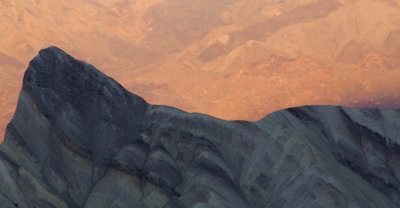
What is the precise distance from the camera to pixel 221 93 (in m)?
140

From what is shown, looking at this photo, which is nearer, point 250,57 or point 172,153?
point 172,153

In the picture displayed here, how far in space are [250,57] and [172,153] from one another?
130 meters

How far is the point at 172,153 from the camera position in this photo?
29.9m

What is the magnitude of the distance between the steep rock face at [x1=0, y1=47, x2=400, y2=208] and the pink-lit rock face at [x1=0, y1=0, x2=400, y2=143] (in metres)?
84.2

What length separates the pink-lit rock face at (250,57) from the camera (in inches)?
4872

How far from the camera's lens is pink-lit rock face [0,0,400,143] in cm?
12375

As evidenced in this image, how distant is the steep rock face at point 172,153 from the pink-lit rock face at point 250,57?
84.2 metres

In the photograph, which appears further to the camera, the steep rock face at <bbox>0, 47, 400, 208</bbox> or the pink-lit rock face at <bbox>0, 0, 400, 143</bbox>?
the pink-lit rock face at <bbox>0, 0, 400, 143</bbox>

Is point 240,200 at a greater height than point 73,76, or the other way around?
point 73,76

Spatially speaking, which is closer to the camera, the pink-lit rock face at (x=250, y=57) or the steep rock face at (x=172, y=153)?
the steep rock face at (x=172, y=153)

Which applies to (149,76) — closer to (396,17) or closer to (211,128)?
(396,17)

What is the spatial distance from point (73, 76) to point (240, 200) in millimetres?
12958

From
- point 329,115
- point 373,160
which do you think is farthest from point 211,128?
point 373,160

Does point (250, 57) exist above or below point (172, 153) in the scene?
below
